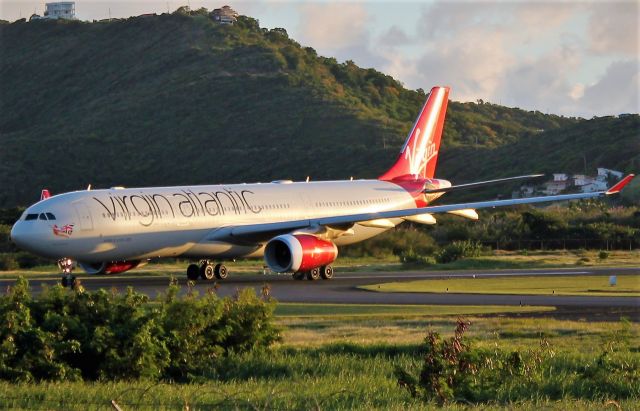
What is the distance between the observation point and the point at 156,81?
444 feet

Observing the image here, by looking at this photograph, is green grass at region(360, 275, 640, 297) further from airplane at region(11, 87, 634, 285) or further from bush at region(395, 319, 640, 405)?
bush at region(395, 319, 640, 405)

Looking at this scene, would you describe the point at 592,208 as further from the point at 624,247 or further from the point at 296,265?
the point at 296,265

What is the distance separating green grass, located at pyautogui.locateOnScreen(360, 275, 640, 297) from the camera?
3228cm

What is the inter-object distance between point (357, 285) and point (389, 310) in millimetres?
9057

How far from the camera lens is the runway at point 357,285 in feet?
95.8

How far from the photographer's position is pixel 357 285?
36.2 metres

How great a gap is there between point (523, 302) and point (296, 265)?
33.4 ft

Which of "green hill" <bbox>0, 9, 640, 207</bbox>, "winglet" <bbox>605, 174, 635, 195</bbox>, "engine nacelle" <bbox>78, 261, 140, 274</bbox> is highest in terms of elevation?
"green hill" <bbox>0, 9, 640, 207</bbox>

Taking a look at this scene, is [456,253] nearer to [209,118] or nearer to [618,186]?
[618,186]

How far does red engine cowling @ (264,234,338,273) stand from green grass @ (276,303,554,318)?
866 cm

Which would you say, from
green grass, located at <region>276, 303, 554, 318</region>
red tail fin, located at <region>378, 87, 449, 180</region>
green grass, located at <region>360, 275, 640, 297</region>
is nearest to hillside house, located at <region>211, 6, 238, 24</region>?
red tail fin, located at <region>378, 87, 449, 180</region>

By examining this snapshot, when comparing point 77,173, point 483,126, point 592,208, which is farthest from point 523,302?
point 483,126

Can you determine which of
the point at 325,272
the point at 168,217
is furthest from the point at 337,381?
the point at 325,272

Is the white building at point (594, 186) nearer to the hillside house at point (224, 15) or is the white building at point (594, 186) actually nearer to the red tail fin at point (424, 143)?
the red tail fin at point (424, 143)
